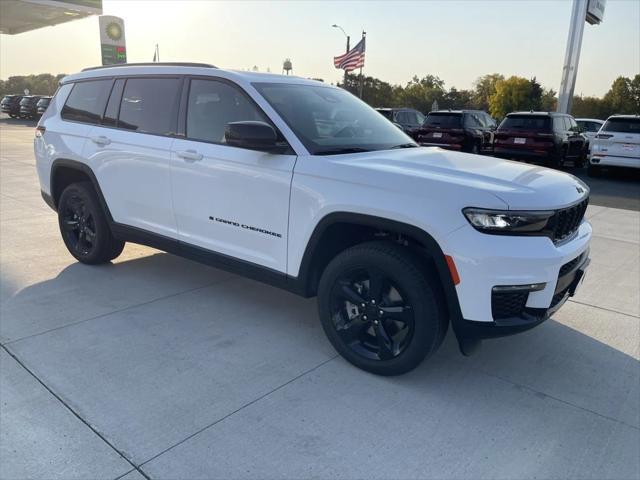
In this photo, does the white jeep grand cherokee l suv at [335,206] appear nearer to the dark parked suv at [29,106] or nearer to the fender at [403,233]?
the fender at [403,233]

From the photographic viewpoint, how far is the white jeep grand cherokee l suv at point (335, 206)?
2.81 m

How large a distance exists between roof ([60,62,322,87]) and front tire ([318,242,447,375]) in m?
1.59

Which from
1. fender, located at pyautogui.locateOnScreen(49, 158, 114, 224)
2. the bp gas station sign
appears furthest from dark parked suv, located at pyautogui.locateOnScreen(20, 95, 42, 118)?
fender, located at pyautogui.locateOnScreen(49, 158, 114, 224)

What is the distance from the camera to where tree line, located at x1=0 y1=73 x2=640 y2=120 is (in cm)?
5866

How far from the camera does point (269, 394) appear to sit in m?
3.06

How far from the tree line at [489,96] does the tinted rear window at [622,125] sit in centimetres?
3882

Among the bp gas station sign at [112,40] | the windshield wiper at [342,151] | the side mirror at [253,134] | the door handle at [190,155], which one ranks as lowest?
the door handle at [190,155]

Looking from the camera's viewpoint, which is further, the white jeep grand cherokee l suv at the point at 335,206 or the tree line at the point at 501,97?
the tree line at the point at 501,97

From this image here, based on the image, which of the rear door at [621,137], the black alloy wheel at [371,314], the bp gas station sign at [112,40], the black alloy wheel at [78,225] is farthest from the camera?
the bp gas station sign at [112,40]

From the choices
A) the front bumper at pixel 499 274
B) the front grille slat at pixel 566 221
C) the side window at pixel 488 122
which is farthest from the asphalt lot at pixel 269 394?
the side window at pixel 488 122

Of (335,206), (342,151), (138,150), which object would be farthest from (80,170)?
(335,206)

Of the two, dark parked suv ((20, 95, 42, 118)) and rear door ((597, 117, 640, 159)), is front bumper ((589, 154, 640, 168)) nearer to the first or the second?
rear door ((597, 117, 640, 159))

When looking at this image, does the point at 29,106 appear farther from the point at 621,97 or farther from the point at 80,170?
the point at 621,97

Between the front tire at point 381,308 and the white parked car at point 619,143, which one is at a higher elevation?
the white parked car at point 619,143
